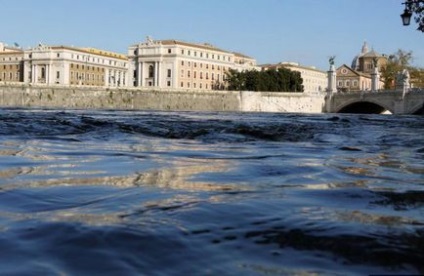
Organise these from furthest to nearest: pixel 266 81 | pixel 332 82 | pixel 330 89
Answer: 1. pixel 266 81
2. pixel 332 82
3. pixel 330 89

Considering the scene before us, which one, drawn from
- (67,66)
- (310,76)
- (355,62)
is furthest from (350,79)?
(67,66)

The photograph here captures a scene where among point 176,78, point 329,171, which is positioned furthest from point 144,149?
point 176,78

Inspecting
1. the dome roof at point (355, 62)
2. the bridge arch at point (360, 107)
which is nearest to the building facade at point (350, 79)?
the dome roof at point (355, 62)

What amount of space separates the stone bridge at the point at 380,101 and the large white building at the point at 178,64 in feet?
121

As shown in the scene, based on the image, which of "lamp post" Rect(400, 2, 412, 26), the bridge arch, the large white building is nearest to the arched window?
the large white building

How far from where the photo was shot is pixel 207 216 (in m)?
2.41

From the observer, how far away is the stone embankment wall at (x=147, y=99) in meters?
59.1

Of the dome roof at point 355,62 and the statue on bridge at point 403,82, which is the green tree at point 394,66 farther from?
the dome roof at point 355,62

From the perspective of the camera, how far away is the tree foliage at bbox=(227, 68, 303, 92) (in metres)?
98.4

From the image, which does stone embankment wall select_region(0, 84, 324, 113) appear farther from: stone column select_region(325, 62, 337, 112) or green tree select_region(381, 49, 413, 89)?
green tree select_region(381, 49, 413, 89)

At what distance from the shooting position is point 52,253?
6.12 ft

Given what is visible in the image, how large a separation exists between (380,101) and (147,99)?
26.9 m

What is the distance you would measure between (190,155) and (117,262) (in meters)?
3.77

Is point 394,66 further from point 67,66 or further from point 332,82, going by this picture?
point 67,66
